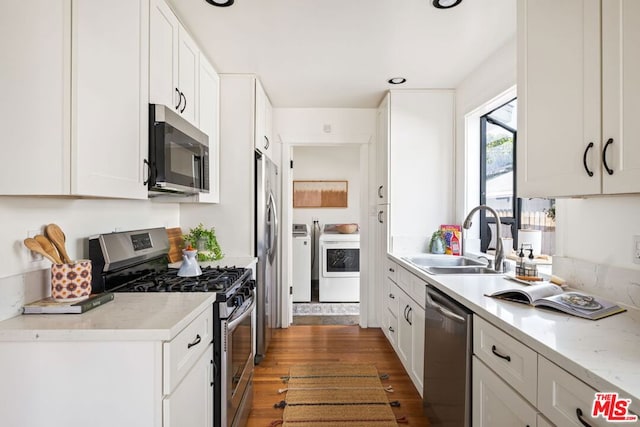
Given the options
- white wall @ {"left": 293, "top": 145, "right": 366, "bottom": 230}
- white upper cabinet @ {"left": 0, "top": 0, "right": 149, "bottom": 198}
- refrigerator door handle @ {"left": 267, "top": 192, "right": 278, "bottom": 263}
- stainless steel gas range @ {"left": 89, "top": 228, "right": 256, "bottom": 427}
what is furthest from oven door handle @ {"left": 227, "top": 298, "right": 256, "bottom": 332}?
white wall @ {"left": 293, "top": 145, "right": 366, "bottom": 230}

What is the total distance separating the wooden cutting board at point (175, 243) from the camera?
Result: 2432 millimetres

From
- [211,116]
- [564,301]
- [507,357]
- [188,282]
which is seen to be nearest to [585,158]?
[564,301]

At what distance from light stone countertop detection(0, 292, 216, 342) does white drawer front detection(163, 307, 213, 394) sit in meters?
0.04

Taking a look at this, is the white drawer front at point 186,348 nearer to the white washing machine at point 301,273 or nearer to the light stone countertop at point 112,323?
the light stone countertop at point 112,323

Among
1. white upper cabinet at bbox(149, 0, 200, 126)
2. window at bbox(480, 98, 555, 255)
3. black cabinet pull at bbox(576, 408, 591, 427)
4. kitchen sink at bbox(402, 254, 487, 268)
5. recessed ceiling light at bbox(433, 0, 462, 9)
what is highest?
recessed ceiling light at bbox(433, 0, 462, 9)

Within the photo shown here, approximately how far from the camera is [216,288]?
164 cm

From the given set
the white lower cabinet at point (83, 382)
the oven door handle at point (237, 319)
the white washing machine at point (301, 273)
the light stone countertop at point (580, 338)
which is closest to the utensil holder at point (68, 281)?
the white lower cabinet at point (83, 382)

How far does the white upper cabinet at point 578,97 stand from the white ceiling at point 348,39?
59cm

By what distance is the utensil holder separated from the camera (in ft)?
4.08

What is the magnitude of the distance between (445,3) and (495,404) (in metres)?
1.89

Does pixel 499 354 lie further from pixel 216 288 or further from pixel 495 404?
pixel 216 288

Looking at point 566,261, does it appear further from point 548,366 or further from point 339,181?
point 339,181

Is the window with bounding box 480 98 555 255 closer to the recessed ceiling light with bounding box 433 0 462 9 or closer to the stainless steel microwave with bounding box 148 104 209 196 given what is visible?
the recessed ceiling light with bounding box 433 0 462 9

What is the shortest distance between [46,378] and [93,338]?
7.6 inches
